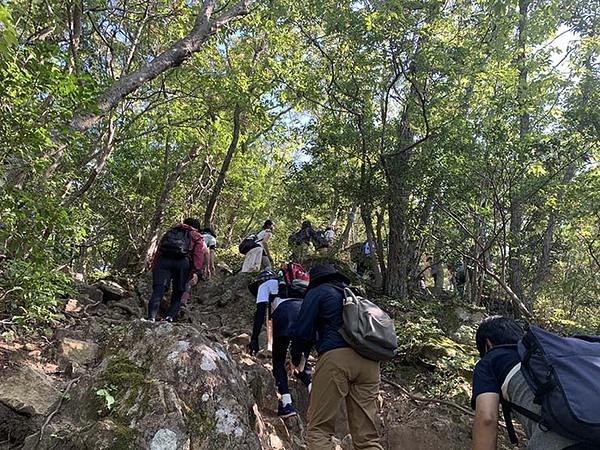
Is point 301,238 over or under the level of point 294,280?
over

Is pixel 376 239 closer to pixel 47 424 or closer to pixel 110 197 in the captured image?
pixel 110 197

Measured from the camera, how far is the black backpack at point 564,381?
1911mm

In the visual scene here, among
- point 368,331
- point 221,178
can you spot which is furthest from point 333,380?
point 221,178

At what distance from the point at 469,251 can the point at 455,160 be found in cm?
289

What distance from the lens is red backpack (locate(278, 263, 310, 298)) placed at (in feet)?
19.4

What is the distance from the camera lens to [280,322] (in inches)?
209

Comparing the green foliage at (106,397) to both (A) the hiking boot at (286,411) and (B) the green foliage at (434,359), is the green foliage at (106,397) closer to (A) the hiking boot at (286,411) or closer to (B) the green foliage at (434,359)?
(A) the hiking boot at (286,411)

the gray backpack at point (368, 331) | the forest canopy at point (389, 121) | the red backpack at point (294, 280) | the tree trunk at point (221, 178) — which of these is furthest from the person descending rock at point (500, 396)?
the tree trunk at point (221, 178)

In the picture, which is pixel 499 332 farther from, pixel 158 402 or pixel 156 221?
pixel 156 221

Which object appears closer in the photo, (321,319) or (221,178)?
(321,319)

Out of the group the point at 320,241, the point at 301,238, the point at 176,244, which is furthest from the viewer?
the point at 320,241

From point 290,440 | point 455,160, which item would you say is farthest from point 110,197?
point 290,440

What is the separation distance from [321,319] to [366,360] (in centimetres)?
56

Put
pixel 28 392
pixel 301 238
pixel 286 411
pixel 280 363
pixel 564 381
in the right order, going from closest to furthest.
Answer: pixel 564 381, pixel 28 392, pixel 286 411, pixel 280 363, pixel 301 238
